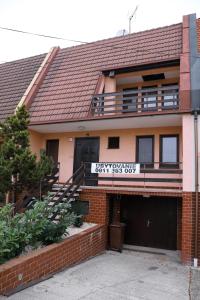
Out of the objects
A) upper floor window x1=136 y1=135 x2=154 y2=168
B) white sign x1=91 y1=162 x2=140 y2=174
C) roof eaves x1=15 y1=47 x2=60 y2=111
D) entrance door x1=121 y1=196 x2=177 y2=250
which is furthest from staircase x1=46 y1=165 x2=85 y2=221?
roof eaves x1=15 y1=47 x2=60 y2=111

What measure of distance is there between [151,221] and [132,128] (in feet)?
13.3

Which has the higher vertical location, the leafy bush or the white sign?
the white sign

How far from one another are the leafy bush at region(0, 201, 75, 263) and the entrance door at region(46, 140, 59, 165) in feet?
17.0

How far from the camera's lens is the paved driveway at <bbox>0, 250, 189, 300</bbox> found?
621 centimetres

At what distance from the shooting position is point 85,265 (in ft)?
28.1

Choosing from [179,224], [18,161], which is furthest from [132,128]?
[18,161]

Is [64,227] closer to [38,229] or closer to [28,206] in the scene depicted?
[38,229]

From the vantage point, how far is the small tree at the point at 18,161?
8.94m

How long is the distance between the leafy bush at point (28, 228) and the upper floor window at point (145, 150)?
469cm

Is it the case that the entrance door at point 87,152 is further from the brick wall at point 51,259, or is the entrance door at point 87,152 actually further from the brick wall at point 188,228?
the brick wall at point 188,228

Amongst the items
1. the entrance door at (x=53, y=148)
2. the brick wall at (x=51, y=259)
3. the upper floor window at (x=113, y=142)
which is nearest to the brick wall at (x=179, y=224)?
the brick wall at (x=51, y=259)

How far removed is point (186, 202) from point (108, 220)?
3.24m

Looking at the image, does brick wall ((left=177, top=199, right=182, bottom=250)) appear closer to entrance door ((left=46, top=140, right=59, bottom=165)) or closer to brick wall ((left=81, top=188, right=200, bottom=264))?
brick wall ((left=81, top=188, right=200, bottom=264))

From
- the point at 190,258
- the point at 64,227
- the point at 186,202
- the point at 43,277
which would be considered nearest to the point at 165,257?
the point at 190,258
